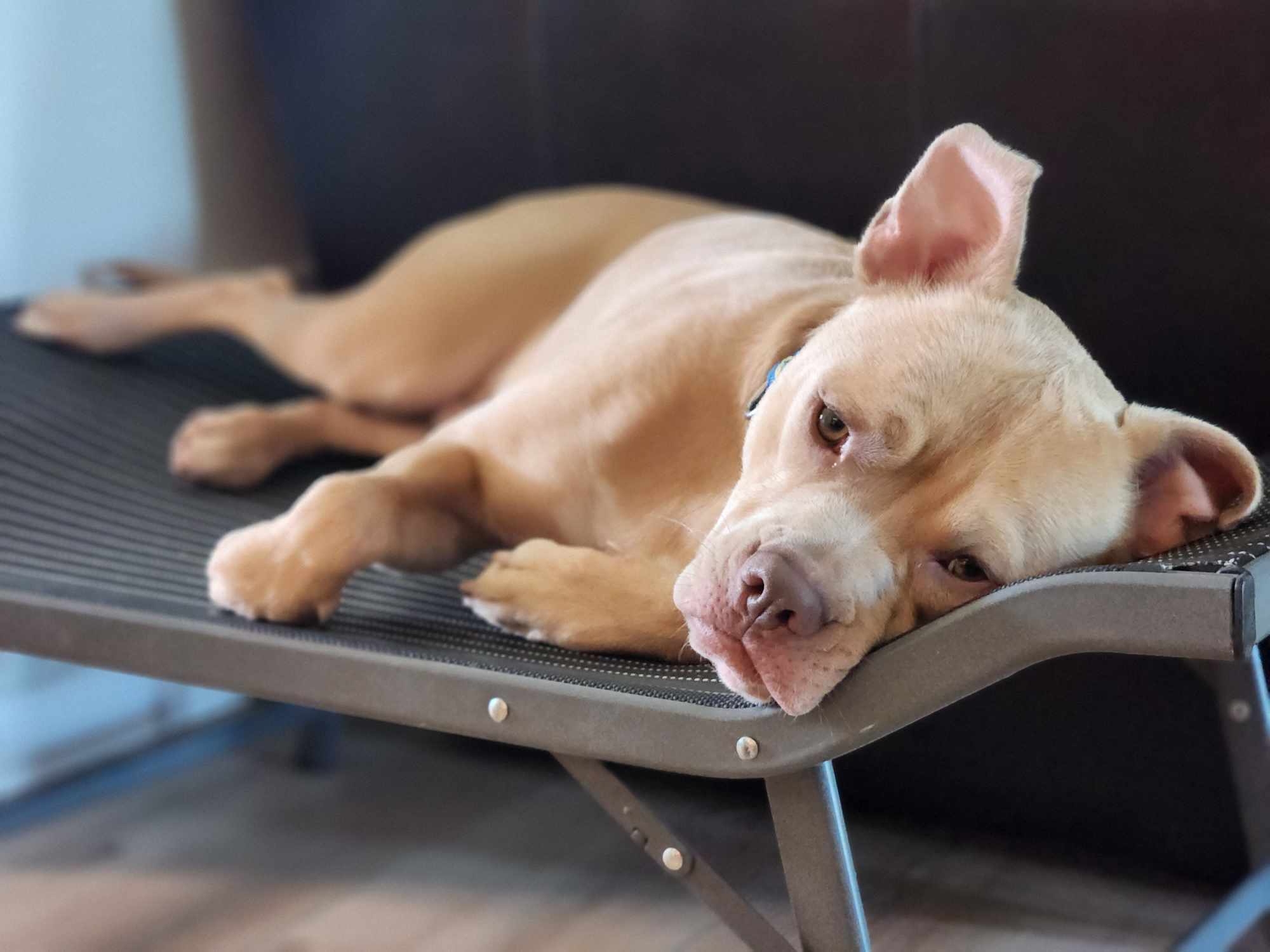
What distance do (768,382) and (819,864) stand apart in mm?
542

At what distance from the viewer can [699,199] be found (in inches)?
99.8

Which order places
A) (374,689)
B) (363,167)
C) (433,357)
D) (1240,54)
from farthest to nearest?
1. (363,167)
2. (433,357)
3. (1240,54)
4. (374,689)

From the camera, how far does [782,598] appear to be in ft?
3.89

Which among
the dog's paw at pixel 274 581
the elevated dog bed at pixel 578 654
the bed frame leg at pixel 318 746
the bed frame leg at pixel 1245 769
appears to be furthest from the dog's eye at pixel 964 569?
the bed frame leg at pixel 318 746

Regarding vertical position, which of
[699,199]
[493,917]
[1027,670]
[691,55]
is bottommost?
[493,917]

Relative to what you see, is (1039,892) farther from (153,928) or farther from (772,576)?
(153,928)

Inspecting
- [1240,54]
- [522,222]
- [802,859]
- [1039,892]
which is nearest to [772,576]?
[802,859]

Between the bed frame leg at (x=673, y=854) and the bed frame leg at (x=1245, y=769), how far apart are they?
66cm

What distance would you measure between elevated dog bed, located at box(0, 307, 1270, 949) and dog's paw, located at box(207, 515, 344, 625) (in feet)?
0.07

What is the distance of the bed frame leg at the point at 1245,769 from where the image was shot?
1703 mm

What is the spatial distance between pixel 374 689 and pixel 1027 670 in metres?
1.03

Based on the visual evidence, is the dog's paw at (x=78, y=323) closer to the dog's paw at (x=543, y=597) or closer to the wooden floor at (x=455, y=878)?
the wooden floor at (x=455, y=878)

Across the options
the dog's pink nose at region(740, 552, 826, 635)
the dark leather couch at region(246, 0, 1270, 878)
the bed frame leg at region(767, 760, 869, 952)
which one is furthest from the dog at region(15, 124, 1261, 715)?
the dark leather couch at region(246, 0, 1270, 878)

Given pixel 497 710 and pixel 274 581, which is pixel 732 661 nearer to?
pixel 497 710
